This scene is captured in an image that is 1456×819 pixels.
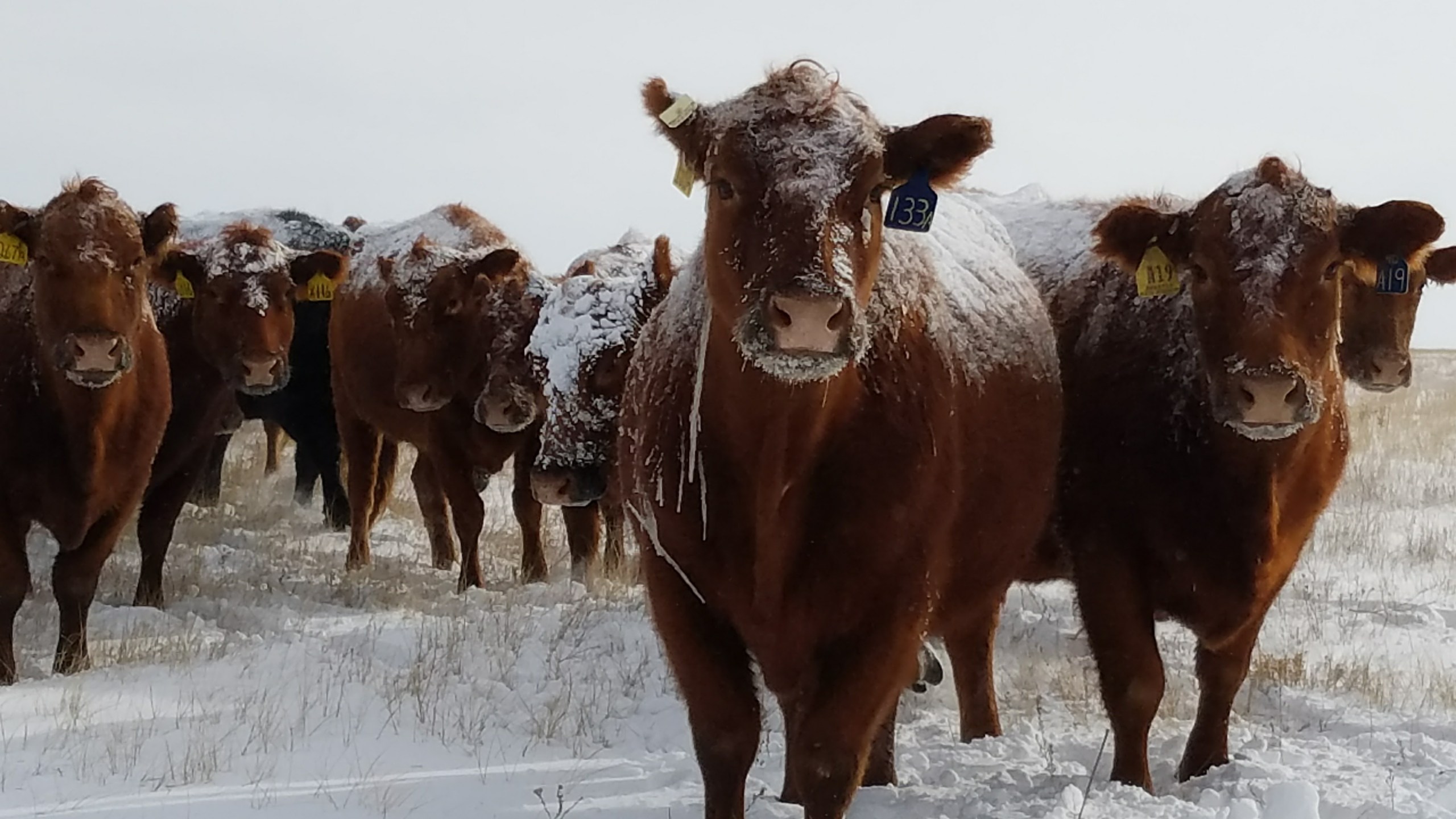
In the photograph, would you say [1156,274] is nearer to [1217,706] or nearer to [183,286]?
[1217,706]

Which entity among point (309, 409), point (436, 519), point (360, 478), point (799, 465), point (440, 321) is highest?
point (440, 321)

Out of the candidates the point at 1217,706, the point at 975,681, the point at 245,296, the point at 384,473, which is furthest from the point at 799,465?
the point at 384,473

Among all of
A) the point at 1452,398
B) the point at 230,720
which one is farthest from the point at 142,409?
the point at 1452,398

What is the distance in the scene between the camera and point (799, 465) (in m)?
3.71

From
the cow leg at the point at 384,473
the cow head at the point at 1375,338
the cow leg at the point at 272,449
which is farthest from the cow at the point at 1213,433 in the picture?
the cow leg at the point at 272,449

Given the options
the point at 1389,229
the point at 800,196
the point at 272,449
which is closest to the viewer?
the point at 800,196

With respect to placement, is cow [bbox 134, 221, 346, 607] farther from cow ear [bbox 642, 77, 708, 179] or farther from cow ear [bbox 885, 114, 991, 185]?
cow ear [bbox 885, 114, 991, 185]

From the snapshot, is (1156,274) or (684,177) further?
(1156,274)

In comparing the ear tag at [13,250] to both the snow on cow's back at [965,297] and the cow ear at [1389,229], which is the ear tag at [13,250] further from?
→ the cow ear at [1389,229]

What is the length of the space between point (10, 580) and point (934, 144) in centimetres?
480

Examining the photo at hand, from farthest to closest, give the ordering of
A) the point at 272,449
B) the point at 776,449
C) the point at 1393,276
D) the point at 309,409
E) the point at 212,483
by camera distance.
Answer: the point at 272,449
the point at 212,483
the point at 309,409
the point at 1393,276
the point at 776,449

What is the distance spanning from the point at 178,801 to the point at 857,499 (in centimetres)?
224

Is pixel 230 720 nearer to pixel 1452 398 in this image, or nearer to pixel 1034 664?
pixel 1034 664

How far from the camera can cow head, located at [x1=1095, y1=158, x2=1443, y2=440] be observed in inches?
173
